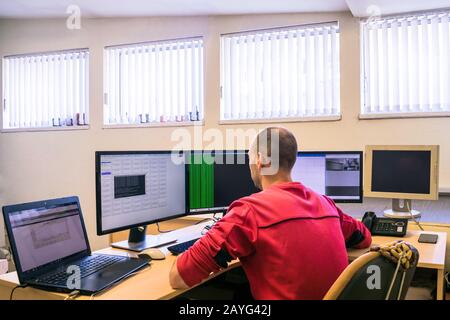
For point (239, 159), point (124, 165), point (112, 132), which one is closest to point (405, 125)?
point (239, 159)

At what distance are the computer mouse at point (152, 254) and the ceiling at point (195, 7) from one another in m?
1.93

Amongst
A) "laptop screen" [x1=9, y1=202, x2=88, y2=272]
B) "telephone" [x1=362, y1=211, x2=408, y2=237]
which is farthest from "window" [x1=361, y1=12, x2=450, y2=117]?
"laptop screen" [x1=9, y1=202, x2=88, y2=272]

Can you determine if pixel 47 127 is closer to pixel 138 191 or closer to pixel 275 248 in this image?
pixel 138 191

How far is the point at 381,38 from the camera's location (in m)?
2.74

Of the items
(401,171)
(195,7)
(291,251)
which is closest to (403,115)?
(401,171)

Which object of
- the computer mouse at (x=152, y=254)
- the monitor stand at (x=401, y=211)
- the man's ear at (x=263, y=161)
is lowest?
the computer mouse at (x=152, y=254)

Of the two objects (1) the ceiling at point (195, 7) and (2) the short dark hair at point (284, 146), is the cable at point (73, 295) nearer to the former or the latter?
(2) the short dark hair at point (284, 146)

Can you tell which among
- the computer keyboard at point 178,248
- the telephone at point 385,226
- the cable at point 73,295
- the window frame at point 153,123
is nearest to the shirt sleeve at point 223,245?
the cable at point 73,295

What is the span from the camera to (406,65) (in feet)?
8.80

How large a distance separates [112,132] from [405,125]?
8.11 feet

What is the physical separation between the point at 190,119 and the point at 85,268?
206 centimetres

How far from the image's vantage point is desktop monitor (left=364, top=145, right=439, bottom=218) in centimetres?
225

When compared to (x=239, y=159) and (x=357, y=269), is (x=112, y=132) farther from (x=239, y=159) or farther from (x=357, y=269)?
(x=357, y=269)

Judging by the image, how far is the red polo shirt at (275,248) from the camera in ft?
3.91
